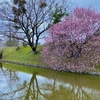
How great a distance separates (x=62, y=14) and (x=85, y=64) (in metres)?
8.56

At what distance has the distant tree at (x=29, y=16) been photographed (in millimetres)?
16750

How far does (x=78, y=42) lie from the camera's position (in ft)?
35.4

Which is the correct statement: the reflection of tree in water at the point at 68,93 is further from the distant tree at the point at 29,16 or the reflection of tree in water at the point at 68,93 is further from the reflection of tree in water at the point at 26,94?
the distant tree at the point at 29,16

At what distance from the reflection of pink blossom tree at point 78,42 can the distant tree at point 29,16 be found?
19.4 ft

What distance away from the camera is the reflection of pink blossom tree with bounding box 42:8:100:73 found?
33.9 ft

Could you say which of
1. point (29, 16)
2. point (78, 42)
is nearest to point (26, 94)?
point (78, 42)

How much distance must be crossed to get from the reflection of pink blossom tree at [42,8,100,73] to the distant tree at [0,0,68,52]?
19.4 ft

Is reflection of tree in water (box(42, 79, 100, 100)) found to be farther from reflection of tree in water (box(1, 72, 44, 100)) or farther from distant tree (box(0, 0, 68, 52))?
distant tree (box(0, 0, 68, 52))

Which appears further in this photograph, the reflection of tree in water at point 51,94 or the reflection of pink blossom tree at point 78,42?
the reflection of pink blossom tree at point 78,42

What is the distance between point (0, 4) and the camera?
1714cm

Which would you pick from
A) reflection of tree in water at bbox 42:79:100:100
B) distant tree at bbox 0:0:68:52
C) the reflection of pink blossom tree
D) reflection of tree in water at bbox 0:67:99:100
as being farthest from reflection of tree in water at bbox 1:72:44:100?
distant tree at bbox 0:0:68:52

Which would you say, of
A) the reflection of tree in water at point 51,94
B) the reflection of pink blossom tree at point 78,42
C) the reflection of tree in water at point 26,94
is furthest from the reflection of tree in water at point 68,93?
the reflection of pink blossom tree at point 78,42

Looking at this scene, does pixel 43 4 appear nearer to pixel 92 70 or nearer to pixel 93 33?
pixel 93 33

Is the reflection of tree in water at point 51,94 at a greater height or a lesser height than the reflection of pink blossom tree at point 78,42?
lesser
